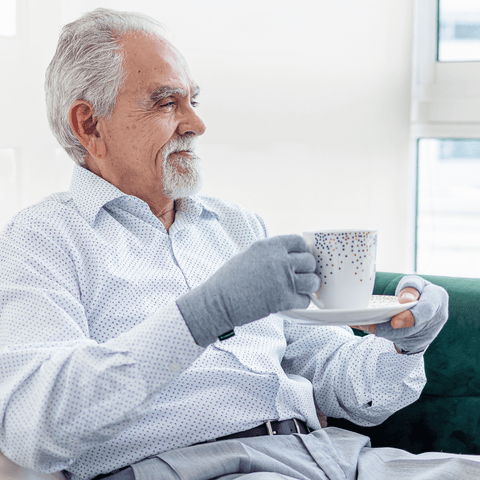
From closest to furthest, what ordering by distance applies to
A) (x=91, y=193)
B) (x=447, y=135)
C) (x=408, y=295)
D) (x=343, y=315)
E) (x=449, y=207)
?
(x=343, y=315) < (x=408, y=295) < (x=91, y=193) < (x=447, y=135) < (x=449, y=207)

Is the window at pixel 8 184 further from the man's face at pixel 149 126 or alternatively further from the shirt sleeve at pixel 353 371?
the shirt sleeve at pixel 353 371

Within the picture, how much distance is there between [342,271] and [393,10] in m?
1.40

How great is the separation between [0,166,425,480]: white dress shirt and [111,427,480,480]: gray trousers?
5cm

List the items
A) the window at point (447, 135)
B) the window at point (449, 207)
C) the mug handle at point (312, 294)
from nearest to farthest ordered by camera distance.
Result: the mug handle at point (312, 294), the window at point (447, 135), the window at point (449, 207)

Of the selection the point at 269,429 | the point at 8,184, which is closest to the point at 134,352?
the point at 269,429

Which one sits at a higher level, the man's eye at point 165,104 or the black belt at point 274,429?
the man's eye at point 165,104

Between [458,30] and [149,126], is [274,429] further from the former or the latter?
[458,30]

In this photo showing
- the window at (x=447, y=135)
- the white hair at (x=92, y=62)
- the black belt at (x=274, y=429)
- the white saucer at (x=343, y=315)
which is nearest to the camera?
the white saucer at (x=343, y=315)

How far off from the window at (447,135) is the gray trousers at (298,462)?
3.79 ft

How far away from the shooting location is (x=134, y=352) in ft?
2.46

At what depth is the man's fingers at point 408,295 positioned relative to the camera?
91cm

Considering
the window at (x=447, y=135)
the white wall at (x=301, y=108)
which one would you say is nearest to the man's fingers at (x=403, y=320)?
the white wall at (x=301, y=108)

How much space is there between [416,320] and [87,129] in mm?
801

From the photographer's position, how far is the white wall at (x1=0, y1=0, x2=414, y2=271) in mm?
1908
